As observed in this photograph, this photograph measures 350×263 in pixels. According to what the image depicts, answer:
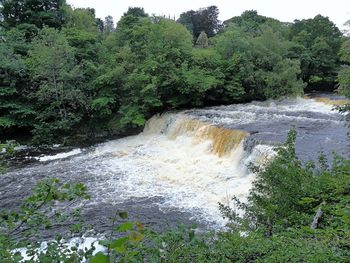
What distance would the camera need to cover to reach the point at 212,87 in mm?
17234

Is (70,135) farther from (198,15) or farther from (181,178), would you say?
(198,15)

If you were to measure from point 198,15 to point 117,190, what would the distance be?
3261 centimetres

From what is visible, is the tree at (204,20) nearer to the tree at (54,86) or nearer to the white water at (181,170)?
the tree at (54,86)

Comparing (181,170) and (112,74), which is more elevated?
(112,74)

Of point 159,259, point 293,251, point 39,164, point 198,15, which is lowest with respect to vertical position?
point 39,164

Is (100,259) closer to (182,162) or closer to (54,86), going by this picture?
(182,162)

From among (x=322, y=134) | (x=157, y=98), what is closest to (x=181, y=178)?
(x=322, y=134)

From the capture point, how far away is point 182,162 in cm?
1157

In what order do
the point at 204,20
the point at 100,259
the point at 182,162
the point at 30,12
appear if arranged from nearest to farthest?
the point at 100,259
the point at 182,162
the point at 30,12
the point at 204,20

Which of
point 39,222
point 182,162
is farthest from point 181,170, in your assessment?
point 39,222

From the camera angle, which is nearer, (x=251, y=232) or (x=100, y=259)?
(x=100, y=259)

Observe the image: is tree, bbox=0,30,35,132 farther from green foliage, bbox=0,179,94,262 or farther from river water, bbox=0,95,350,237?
green foliage, bbox=0,179,94,262

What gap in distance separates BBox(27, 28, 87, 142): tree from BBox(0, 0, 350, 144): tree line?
44mm

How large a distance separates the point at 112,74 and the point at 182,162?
21.3 ft
